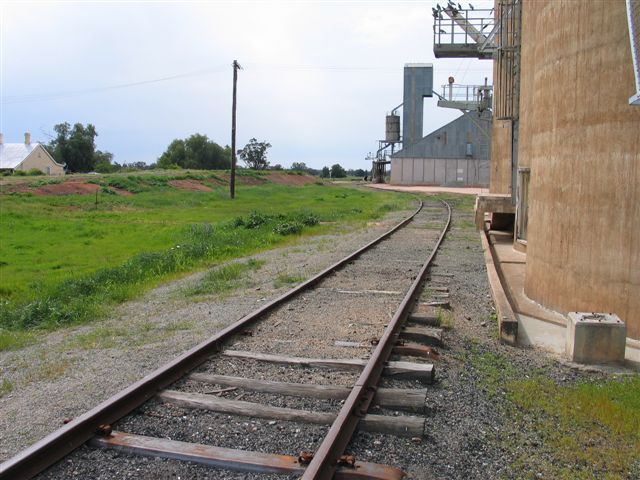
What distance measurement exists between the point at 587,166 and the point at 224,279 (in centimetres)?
667

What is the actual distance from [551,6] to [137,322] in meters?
7.34

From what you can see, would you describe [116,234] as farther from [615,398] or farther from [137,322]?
[615,398]

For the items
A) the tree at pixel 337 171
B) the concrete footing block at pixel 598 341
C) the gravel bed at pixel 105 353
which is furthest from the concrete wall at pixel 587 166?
the tree at pixel 337 171

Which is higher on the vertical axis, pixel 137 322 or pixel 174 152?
pixel 174 152

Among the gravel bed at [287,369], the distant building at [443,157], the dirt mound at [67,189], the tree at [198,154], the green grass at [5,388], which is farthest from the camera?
the tree at [198,154]

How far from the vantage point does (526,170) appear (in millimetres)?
15203

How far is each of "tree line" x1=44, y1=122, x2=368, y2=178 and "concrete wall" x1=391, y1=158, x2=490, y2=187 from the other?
46850mm

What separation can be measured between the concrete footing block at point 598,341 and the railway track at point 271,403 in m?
1.46

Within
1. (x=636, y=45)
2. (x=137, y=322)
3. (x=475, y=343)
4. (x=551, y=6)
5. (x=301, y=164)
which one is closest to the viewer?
(x=636, y=45)

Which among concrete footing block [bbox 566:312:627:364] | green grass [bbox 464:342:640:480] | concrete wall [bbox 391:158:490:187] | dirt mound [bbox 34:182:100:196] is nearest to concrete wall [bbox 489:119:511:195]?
concrete footing block [bbox 566:312:627:364]

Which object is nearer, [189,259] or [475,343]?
[475,343]

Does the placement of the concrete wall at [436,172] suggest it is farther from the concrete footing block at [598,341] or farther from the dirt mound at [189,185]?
the concrete footing block at [598,341]

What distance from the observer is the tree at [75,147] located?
112188 millimetres

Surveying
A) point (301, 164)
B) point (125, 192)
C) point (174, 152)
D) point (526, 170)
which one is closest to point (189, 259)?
point (526, 170)
